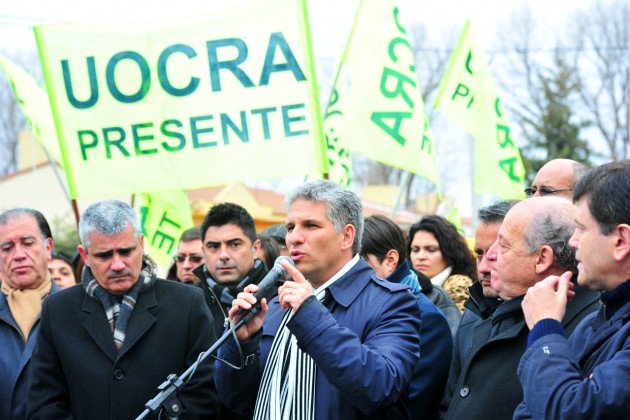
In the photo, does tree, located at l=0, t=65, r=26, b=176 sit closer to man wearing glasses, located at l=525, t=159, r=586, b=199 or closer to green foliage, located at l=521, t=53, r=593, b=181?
green foliage, located at l=521, t=53, r=593, b=181

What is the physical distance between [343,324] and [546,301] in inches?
39.5

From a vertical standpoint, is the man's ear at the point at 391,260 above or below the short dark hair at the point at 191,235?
above

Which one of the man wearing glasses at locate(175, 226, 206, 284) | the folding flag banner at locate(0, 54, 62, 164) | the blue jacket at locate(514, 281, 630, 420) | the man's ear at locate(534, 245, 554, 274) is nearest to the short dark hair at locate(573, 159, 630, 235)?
the blue jacket at locate(514, 281, 630, 420)

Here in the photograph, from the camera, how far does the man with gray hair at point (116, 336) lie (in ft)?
15.7

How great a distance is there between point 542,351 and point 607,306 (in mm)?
309

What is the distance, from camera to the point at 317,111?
6910mm

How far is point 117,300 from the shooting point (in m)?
5.05

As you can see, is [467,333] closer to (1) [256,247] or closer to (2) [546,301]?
(2) [546,301]

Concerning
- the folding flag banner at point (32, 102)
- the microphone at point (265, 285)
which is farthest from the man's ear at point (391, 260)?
the folding flag banner at point (32, 102)

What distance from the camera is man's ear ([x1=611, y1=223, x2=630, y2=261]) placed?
3125 millimetres

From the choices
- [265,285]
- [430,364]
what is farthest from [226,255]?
[265,285]

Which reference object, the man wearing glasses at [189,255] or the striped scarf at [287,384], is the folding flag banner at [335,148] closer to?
the man wearing glasses at [189,255]

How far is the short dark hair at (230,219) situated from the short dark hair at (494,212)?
6.97 ft

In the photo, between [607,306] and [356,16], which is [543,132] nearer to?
[356,16]
